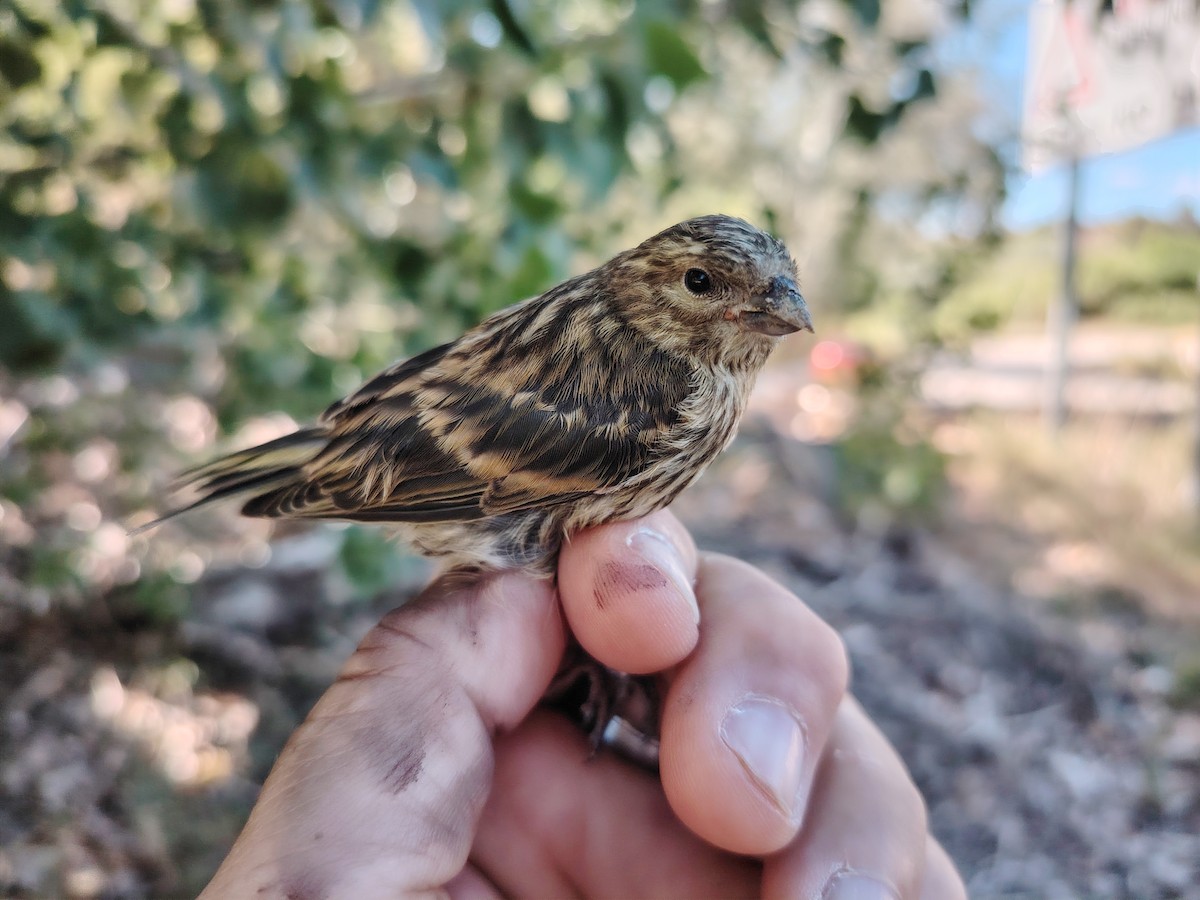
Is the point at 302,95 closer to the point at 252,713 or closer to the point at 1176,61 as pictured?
the point at 252,713

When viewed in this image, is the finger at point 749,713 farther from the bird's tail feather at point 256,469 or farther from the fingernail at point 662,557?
the bird's tail feather at point 256,469

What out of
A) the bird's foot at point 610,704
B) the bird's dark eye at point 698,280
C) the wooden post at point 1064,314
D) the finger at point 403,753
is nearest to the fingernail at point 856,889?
the bird's foot at point 610,704

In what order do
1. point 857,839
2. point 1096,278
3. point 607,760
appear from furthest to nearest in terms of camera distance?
point 1096,278 → point 607,760 → point 857,839

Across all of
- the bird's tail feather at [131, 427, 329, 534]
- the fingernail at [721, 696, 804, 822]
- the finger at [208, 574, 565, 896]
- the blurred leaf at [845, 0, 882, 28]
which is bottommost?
the fingernail at [721, 696, 804, 822]

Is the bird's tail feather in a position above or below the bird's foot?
above

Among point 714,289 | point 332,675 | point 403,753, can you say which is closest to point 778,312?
point 714,289

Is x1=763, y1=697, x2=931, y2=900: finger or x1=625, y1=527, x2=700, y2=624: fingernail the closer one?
x1=763, y1=697, x2=931, y2=900: finger

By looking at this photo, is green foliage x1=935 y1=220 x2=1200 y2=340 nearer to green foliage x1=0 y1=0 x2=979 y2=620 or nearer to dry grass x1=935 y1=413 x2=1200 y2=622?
dry grass x1=935 y1=413 x2=1200 y2=622

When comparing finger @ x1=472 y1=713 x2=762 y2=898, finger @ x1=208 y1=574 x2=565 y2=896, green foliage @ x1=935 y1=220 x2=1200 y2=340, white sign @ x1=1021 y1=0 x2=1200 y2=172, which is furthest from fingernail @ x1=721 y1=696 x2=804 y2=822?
green foliage @ x1=935 y1=220 x2=1200 y2=340

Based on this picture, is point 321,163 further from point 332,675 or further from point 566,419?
point 332,675
